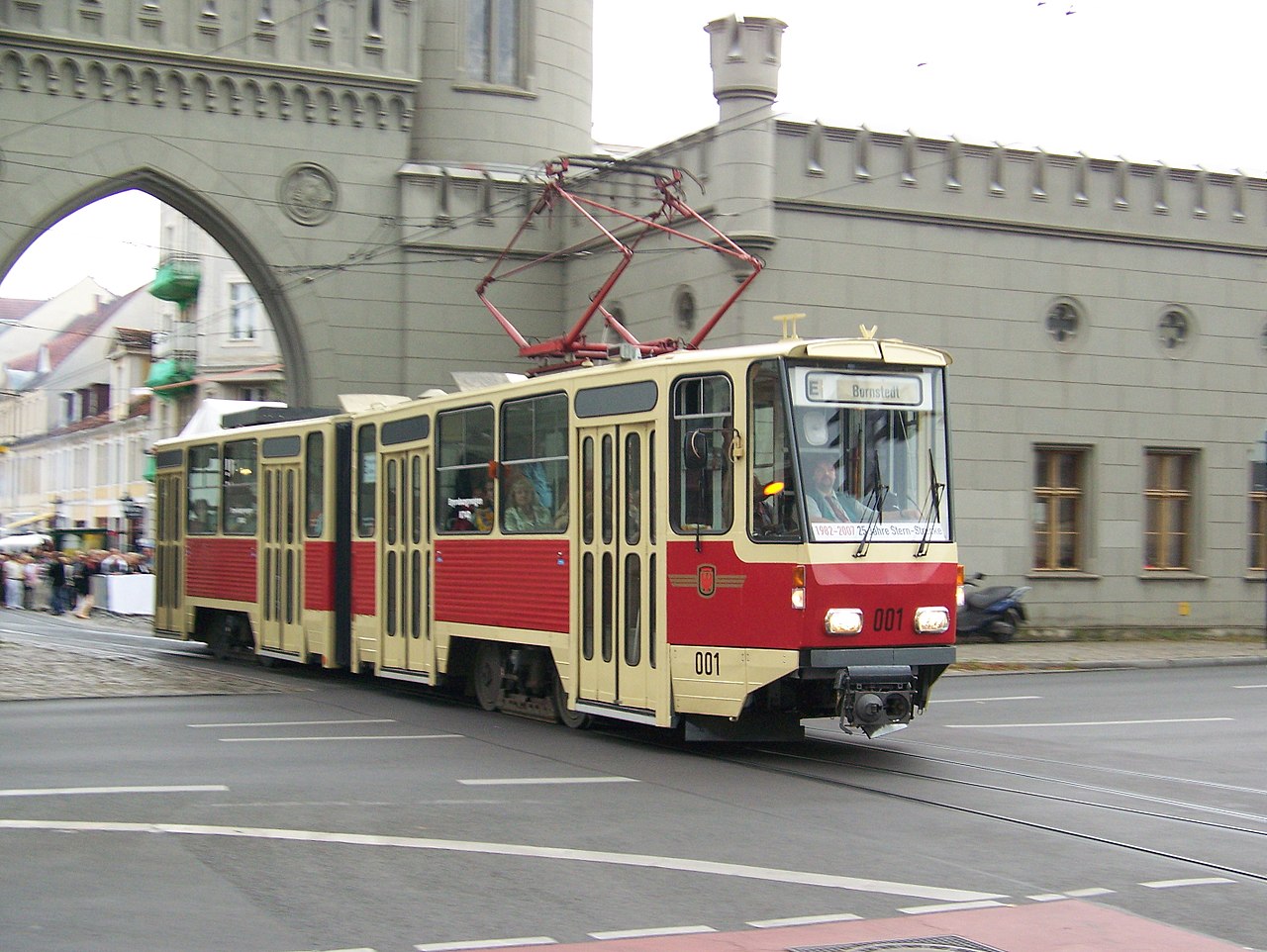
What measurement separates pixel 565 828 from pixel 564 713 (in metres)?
5.31

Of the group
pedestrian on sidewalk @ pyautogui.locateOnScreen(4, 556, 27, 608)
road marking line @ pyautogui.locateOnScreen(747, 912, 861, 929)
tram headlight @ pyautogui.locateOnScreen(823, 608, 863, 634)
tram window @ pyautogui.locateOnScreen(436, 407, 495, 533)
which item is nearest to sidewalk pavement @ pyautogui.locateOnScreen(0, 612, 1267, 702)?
tram window @ pyautogui.locateOnScreen(436, 407, 495, 533)

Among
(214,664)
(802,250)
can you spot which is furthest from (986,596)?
(214,664)

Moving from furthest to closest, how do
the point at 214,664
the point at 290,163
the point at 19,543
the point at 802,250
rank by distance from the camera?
the point at 19,543 < the point at 290,163 < the point at 802,250 < the point at 214,664

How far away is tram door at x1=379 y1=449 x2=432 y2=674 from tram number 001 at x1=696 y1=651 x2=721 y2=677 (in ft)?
16.6

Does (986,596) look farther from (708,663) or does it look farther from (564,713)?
(708,663)

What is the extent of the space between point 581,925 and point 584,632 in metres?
6.95

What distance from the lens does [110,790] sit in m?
10.5

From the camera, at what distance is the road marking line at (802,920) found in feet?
23.0

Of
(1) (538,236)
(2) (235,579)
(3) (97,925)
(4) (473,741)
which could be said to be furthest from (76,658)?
(3) (97,925)

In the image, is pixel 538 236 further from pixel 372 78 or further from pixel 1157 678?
pixel 1157 678

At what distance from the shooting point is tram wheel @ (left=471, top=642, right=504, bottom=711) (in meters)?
15.9

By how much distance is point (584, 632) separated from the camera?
13906 mm

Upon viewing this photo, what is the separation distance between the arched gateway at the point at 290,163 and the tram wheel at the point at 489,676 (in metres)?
15.2

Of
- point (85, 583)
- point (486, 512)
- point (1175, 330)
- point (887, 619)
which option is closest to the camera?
point (887, 619)
